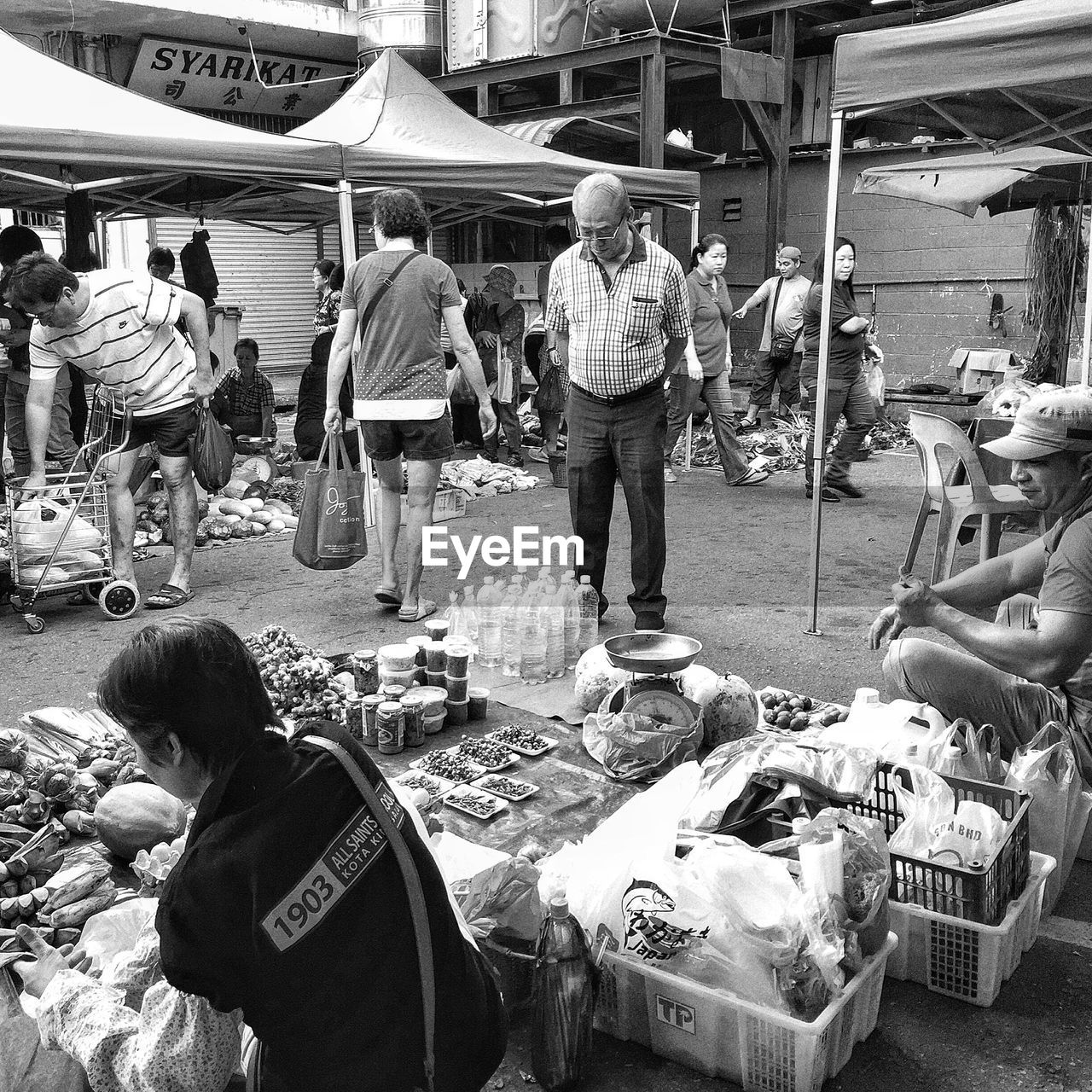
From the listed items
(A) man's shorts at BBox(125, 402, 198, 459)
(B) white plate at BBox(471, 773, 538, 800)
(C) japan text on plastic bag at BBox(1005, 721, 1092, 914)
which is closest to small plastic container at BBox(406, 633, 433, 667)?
(B) white plate at BBox(471, 773, 538, 800)

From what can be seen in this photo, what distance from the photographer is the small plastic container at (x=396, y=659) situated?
476 cm

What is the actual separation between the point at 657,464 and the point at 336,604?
6.92 ft

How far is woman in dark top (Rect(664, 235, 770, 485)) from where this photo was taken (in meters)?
10.3

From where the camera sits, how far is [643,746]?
420cm

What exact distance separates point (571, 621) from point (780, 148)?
994 cm

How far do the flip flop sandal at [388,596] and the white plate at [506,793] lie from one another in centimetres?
238

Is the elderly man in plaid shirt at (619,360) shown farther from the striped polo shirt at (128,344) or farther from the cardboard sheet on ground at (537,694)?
the striped polo shirt at (128,344)

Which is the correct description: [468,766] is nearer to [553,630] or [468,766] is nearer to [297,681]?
[297,681]

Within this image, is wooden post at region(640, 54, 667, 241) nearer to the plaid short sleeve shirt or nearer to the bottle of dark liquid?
the plaid short sleeve shirt

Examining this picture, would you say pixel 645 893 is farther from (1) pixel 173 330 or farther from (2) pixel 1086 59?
(1) pixel 173 330

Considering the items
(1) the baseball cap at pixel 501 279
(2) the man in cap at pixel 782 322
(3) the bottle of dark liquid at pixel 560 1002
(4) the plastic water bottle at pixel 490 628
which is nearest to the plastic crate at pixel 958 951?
(3) the bottle of dark liquid at pixel 560 1002

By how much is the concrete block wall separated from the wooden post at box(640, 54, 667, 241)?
208cm

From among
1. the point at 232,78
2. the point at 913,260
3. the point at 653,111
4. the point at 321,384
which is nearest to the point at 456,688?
the point at 321,384

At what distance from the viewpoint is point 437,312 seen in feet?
20.5
